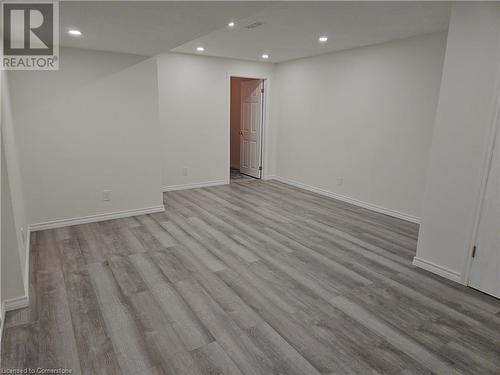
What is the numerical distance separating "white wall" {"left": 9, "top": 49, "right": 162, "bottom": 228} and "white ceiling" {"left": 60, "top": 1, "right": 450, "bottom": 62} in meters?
0.35

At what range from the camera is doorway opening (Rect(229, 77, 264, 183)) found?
23.0 feet

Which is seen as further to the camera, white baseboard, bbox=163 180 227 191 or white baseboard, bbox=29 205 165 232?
white baseboard, bbox=163 180 227 191

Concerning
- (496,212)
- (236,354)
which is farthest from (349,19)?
(236,354)

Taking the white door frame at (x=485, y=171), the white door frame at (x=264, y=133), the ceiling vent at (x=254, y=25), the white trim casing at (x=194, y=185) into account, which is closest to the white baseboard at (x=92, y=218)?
the white trim casing at (x=194, y=185)

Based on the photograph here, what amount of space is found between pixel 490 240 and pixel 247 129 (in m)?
5.50

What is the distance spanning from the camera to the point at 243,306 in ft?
8.36

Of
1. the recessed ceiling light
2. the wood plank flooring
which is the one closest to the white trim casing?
the wood plank flooring

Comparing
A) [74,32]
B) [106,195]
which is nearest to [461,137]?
[74,32]

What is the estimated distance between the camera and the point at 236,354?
2.04 meters

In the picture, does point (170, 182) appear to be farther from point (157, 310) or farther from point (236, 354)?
point (236, 354)

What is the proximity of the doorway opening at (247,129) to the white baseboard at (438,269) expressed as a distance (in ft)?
14.4

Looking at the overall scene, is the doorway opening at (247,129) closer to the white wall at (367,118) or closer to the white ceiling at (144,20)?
the white wall at (367,118)

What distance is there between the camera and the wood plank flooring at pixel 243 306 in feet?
6.59

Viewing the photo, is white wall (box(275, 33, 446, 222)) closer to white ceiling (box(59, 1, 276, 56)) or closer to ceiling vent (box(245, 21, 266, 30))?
ceiling vent (box(245, 21, 266, 30))
